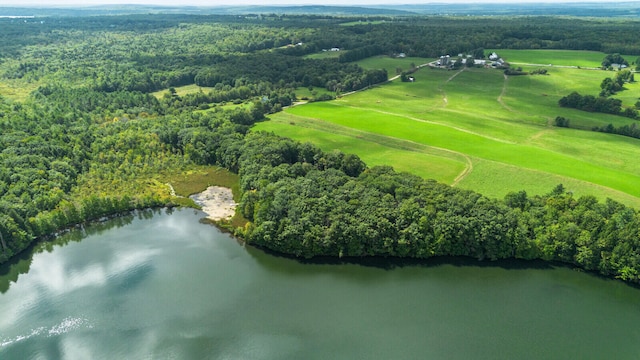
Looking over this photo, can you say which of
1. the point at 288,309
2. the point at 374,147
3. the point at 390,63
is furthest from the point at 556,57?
the point at 288,309

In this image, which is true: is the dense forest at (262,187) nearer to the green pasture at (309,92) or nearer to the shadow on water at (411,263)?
the shadow on water at (411,263)

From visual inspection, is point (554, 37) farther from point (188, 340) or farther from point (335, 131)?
point (188, 340)

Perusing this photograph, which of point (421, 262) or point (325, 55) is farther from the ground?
point (325, 55)

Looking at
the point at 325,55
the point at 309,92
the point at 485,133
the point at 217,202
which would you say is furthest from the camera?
the point at 325,55

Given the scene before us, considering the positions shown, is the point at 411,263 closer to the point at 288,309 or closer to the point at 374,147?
the point at 288,309

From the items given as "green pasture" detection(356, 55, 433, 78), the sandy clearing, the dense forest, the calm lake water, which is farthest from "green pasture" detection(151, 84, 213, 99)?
the calm lake water

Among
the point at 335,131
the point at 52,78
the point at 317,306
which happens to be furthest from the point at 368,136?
the point at 52,78

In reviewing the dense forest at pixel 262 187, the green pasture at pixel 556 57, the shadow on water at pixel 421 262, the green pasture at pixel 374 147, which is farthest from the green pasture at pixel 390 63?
the shadow on water at pixel 421 262
